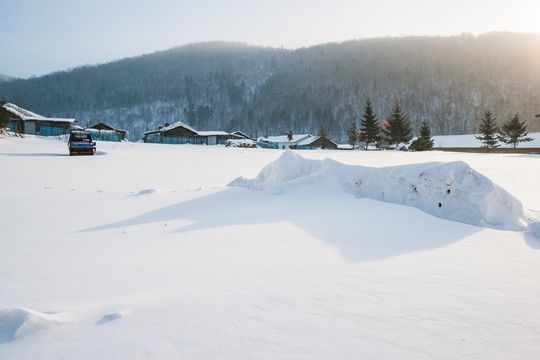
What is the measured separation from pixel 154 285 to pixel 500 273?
4.04 m

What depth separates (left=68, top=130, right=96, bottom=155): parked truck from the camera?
26.7 m

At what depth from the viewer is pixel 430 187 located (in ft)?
20.4

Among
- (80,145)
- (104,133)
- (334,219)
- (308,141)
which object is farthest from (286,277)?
(104,133)

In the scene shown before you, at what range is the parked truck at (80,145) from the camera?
26.7 metres

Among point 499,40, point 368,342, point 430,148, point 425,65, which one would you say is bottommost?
point 368,342

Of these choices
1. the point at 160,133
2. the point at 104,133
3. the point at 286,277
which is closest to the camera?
the point at 286,277

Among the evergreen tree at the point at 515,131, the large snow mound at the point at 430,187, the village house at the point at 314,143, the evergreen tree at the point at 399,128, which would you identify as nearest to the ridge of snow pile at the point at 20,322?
the large snow mound at the point at 430,187

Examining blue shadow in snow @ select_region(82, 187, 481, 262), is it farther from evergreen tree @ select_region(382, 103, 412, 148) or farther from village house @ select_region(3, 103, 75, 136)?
village house @ select_region(3, 103, 75, 136)

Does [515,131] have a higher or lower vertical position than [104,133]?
lower

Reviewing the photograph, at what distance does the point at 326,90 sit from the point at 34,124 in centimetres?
12227

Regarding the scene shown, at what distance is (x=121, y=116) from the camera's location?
15612 cm

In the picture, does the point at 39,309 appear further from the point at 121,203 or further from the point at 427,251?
the point at 121,203

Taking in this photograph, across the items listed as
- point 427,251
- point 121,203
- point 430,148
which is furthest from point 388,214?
point 430,148

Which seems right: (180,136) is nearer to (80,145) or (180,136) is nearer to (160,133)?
(160,133)
